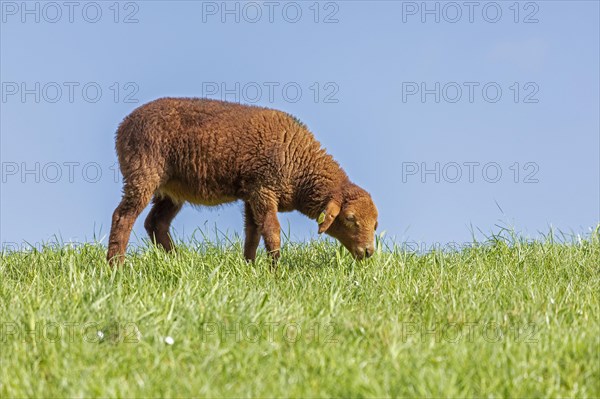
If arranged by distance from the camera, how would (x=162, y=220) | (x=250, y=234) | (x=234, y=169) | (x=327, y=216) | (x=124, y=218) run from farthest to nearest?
(x=162, y=220) → (x=250, y=234) → (x=234, y=169) → (x=124, y=218) → (x=327, y=216)

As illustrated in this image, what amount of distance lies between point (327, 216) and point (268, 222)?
2.14 ft

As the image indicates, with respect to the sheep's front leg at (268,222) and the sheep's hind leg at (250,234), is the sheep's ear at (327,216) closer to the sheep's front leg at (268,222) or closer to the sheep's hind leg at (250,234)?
the sheep's front leg at (268,222)

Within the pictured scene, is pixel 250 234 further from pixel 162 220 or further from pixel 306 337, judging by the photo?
pixel 306 337

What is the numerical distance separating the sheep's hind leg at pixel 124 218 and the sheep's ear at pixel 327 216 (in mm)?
1803

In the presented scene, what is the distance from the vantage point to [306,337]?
580 cm

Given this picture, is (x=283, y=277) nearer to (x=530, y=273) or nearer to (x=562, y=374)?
(x=530, y=273)

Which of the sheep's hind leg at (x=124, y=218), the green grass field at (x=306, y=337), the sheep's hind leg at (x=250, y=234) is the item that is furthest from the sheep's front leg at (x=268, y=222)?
the sheep's hind leg at (x=124, y=218)

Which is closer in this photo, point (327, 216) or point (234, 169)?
point (327, 216)

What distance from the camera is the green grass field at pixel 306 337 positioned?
490 cm

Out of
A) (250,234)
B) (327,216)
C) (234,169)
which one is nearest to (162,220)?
(250,234)

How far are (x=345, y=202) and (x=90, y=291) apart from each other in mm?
3597

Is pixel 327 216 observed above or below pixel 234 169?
below

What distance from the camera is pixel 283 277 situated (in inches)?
344

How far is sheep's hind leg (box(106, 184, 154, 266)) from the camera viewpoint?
29.3 ft
